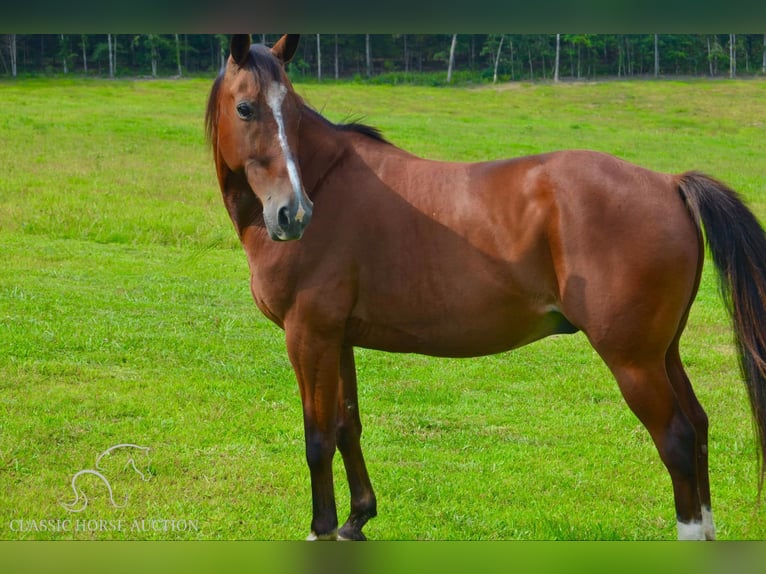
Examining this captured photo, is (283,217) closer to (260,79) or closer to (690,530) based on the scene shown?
(260,79)

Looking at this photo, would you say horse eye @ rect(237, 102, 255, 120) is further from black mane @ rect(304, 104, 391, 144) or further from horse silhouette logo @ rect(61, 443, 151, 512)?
horse silhouette logo @ rect(61, 443, 151, 512)

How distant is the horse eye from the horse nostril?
0.53 m

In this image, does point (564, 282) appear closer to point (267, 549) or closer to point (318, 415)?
point (318, 415)

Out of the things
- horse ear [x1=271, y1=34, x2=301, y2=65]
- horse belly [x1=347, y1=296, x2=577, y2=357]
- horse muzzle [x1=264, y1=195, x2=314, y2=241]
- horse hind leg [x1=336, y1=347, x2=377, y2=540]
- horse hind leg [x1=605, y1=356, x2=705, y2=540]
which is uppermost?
horse ear [x1=271, y1=34, x2=301, y2=65]

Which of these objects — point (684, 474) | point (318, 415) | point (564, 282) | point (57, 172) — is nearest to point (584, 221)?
point (564, 282)

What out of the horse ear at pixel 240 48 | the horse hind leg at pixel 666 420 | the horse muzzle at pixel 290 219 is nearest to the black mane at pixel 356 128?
the horse ear at pixel 240 48

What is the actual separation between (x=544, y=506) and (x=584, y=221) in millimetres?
2158

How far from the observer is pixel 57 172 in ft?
61.1

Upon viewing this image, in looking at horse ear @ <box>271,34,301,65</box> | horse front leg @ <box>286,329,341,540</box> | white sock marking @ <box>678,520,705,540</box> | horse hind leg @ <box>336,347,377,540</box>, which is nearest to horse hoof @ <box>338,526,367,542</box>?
horse hind leg @ <box>336,347,377,540</box>

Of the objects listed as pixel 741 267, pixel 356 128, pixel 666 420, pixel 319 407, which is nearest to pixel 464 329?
pixel 319 407

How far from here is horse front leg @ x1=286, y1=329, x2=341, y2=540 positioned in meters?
4.10

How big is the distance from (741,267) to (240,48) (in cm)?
251

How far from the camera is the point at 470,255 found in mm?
3941

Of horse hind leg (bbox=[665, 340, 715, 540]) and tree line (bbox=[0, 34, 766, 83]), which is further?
tree line (bbox=[0, 34, 766, 83])
